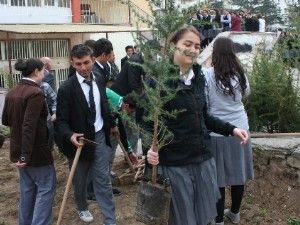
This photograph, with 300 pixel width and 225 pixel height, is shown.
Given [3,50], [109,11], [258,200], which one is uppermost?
[109,11]

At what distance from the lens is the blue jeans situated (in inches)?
159

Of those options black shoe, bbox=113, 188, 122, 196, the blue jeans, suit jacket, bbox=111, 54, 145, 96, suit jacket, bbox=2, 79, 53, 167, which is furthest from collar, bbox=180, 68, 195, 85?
black shoe, bbox=113, 188, 122, 196

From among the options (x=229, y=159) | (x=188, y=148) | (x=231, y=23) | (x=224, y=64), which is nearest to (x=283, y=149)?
(x=229, y=159)

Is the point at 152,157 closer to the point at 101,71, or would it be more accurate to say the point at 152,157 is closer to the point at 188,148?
the point at 188,148

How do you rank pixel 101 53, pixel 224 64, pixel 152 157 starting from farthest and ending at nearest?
pixel 101 53 < pixel 224 64 < pixel 152 157

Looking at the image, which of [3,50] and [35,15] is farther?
[35,15]

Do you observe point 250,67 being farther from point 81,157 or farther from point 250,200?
point 81,157

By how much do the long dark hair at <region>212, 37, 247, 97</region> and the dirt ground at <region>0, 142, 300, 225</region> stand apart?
132cm

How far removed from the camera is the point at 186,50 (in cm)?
310

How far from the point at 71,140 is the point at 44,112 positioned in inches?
12.3

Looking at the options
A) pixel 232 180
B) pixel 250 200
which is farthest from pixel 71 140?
pixel 250 200

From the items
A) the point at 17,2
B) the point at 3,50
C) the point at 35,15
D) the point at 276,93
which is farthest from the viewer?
the point at 35,15

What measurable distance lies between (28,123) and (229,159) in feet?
5.36

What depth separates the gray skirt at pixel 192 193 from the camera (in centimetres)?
318
